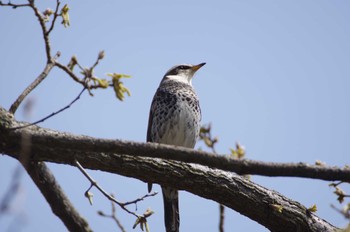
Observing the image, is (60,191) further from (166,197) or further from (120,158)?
(166,197)

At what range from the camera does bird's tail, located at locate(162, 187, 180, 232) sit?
24.1 ft

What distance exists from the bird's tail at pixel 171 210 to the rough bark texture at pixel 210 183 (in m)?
2.06

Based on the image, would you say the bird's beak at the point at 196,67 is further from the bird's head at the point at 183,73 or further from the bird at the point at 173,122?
the bird at the point at 173,122

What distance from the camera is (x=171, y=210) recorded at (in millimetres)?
7707

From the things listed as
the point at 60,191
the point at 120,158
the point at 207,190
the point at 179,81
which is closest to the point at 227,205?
the point at 207,190

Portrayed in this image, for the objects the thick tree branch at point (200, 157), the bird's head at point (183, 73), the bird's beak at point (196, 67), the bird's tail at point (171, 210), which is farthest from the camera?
the bird's beak at point (196, 67)

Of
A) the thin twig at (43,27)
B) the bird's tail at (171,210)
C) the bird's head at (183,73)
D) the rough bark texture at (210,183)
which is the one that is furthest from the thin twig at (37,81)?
the bird's head at (183,73)


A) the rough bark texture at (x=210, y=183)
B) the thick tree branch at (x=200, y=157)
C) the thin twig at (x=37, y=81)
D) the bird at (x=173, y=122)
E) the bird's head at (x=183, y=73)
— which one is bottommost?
the thick tree branch at (x=200, y=157)

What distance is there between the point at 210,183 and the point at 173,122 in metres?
2.75

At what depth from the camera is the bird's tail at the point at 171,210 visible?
7346 millimetres

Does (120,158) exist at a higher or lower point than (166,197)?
lower

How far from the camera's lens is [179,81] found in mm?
9328

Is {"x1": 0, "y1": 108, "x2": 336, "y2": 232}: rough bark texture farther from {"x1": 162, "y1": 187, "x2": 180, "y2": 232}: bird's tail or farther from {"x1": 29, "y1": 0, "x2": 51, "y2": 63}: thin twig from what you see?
{"x1": 162, "y1": 187, "x2": 180, "y2": 232}: bird's tail

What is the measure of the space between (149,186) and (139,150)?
15.0 ft
